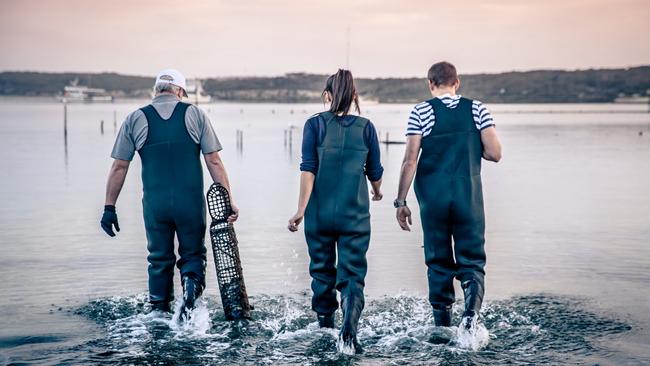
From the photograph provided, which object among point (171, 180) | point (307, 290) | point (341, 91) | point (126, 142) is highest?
point (341, 91)

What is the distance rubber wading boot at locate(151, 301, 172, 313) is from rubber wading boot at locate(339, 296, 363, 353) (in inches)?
78.7

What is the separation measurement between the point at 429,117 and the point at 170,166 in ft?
7.89

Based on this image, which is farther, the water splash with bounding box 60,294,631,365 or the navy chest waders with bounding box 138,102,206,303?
the navy chest waders with bounding box 138,102,206,303

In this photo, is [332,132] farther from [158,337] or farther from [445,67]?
[158,337]

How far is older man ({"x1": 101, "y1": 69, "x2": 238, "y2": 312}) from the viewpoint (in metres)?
8.10

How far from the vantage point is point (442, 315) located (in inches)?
315

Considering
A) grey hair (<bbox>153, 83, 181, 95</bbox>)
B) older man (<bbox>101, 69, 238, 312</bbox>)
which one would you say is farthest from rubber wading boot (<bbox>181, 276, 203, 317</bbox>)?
grey hair (<bbox>153, 83, 181, 95</bbox>)

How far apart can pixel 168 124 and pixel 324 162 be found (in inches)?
63.1

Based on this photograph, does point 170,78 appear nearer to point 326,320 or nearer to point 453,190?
point 326,320

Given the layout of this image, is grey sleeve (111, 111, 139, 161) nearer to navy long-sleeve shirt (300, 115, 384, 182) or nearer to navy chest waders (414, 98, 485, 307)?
navy long-sleeve shirt (300, 115, 384, 182)

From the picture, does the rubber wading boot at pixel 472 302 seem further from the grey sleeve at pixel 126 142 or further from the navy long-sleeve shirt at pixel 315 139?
the grey sleeve at pixel 126 142

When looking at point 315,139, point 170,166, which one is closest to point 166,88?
point 170,166

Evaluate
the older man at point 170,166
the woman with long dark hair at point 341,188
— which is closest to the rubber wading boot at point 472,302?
the woman with long dark hair at point 341,188

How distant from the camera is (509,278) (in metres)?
11.4
